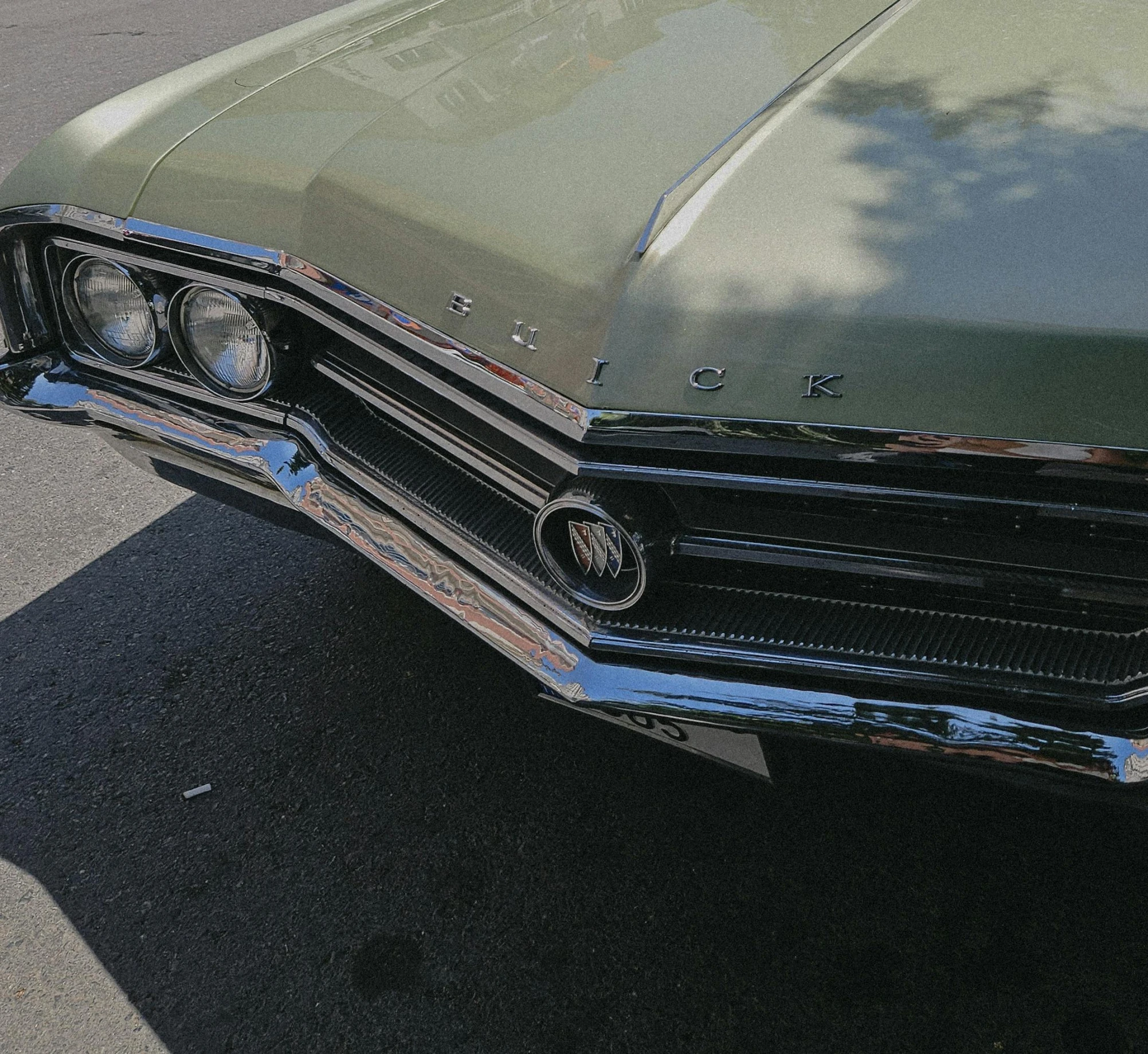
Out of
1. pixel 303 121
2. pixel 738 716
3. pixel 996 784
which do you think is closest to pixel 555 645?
pixel 738 716

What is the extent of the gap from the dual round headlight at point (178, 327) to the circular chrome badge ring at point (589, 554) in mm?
714

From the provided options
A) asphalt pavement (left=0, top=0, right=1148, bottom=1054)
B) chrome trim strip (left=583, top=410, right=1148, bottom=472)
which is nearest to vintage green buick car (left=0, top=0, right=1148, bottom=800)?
chrome trim strip (left=583, top=410, right=1148, bottom=472)

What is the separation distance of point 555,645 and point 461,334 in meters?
0.52

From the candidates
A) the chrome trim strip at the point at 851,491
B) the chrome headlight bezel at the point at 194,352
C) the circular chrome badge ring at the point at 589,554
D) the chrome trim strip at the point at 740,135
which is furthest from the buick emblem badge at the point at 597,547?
the chrome headlight bezel at the point at 194,352

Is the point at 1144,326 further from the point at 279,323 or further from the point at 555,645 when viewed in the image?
the point at 279,323

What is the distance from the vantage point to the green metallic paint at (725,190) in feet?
4.87

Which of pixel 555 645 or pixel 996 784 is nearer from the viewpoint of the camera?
pixel 996 784

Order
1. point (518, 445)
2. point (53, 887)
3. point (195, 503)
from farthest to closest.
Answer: point (195, 503) < point (53, 887) < point (518, 445)

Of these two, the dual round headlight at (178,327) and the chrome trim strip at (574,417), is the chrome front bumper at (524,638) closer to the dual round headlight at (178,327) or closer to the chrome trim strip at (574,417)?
the dual round headlight at (178,327)

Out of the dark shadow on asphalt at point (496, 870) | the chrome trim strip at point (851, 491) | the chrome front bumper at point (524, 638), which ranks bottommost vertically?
the dark shadow on asphalt at point (496, 870)

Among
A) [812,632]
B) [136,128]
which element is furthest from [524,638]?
[136,128]

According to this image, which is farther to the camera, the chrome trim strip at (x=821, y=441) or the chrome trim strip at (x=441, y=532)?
the chrome trim strip at (x=441, y=532)

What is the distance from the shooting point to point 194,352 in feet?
7.13

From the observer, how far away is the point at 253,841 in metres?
2.37
